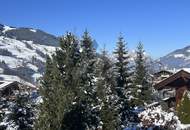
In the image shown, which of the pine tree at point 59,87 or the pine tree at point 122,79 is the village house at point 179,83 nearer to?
the pine tree at point 122,79

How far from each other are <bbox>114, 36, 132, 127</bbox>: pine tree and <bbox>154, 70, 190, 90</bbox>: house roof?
4040mm

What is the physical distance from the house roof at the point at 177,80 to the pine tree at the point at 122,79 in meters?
4.04

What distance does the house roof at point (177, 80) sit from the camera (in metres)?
43.1

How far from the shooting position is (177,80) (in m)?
44.2

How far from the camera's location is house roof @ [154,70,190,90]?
43094 mm

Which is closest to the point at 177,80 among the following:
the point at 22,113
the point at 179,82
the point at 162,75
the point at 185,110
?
the point at 179,82

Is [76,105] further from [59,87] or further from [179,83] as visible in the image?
[179,83]

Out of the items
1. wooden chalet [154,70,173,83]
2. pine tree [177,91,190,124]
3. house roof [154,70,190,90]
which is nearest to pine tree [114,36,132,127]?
house roof [154,70,190,90]

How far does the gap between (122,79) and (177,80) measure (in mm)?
7287

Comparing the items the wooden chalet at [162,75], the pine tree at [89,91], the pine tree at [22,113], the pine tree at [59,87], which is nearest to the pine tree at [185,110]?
the pine tree at [89,91]

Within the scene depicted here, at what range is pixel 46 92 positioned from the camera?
33812 mm

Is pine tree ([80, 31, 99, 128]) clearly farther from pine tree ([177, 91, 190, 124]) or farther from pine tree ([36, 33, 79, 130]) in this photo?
pine tree ([177, 91, 190, 124])

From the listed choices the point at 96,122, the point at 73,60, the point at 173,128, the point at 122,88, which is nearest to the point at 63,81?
the point at 73,60

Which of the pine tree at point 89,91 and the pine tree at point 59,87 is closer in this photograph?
the pine tree at point 59,87
